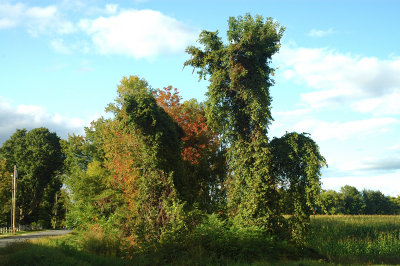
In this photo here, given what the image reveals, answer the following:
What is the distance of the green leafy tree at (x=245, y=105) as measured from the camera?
1811 centimetres

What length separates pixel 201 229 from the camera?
14.6 meters

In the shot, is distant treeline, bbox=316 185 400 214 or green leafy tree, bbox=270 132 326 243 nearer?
green leafy tree, bbox=270 132 326 243

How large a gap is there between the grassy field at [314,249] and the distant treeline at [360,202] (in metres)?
40.2

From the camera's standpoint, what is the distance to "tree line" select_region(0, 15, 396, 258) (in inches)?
629

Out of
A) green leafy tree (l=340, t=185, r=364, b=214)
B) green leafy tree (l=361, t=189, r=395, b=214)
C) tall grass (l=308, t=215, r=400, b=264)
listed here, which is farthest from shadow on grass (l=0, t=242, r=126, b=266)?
green leafy tree (l=361, t=189, r=395, b=214)

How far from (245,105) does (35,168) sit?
42.1 meters

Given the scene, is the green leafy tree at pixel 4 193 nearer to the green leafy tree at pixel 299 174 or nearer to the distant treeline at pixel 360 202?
the green leafy tree at pixel 299 174

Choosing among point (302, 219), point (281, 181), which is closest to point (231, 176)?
point (281, 181)

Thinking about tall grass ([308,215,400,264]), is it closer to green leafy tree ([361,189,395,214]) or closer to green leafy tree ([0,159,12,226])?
green leafy tree ([0,159,12,226])

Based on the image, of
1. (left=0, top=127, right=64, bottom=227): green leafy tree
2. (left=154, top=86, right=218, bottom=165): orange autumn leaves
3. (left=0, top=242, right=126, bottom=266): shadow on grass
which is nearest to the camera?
(left=0, top=242, right=126, bottom=266): shadow on grass

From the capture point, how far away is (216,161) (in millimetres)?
25281

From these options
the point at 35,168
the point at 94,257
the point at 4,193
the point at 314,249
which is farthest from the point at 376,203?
the point at 94,257

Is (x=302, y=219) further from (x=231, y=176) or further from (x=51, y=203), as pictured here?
(x=51, y=203)

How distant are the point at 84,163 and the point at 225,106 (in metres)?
26.0
